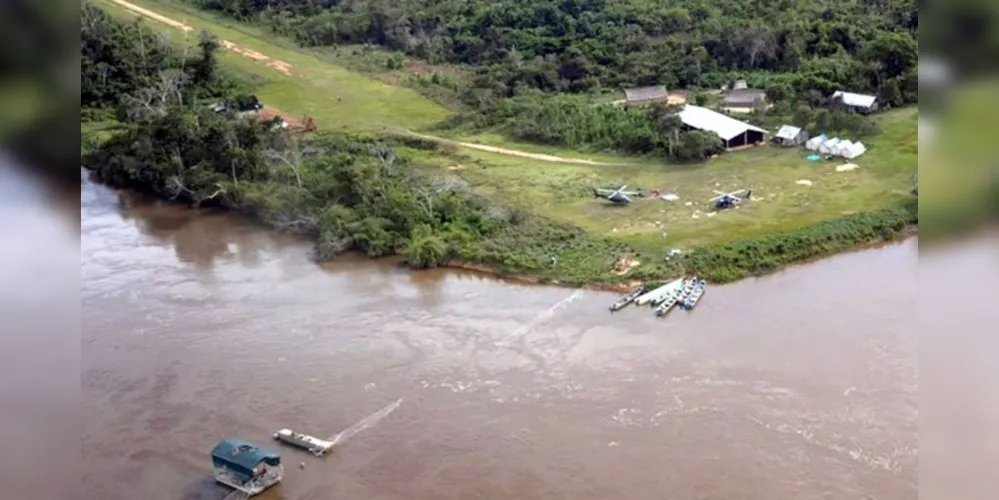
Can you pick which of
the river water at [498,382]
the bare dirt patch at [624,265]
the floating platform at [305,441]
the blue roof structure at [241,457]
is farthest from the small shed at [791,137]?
the blue roof structure at [241,457]

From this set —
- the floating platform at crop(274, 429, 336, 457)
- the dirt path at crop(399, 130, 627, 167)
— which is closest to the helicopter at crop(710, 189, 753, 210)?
the dirt path at crop(399, 130, 627, 167)

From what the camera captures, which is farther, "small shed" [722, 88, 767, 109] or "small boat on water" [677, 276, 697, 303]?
"small shed" [722, 88, 767, 109]

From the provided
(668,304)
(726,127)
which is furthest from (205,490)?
(726,127)

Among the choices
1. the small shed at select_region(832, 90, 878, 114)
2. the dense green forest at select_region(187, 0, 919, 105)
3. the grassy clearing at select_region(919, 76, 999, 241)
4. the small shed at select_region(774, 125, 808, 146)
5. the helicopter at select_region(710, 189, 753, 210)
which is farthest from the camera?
the dense green forest at select_region(187, 0, 919, 105)

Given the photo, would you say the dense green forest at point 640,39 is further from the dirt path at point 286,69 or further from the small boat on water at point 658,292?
the small boat on water at point 658,292

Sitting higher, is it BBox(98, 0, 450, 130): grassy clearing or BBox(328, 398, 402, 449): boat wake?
BBox(98, 0, 450, 130): grassy clearing

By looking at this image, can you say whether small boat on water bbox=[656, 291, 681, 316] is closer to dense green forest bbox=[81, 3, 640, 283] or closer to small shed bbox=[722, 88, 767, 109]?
dense green forest bbox=[81, 3, 640, 283]

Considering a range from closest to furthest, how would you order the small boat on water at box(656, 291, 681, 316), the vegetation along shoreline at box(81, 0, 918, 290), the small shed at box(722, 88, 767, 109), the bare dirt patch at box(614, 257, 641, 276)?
the small boat on water at box(656, 291, 681, 316) → the bare dirt patch at box(614, 257, 641, 276) → the vegetation along shoreline at box(81, 0, 918, 290) → the small shed at box(722, 88, 767, 109)
